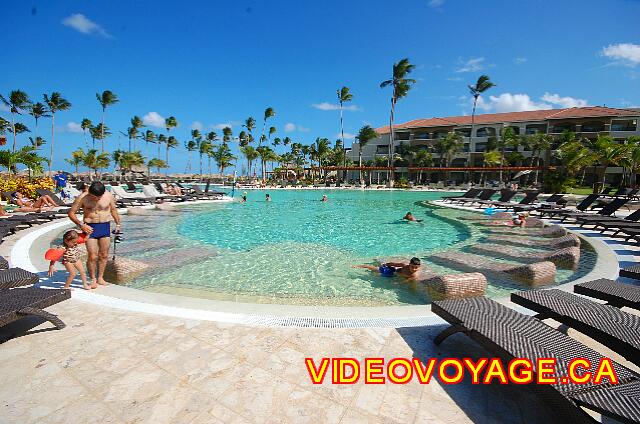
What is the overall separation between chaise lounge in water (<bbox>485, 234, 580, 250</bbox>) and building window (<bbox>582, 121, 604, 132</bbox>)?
50.0 m

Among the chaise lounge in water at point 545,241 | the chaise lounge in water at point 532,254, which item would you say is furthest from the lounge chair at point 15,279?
the chaise lounge in water at point 545,241

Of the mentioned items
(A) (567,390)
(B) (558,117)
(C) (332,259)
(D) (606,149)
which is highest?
(B) (558,117)

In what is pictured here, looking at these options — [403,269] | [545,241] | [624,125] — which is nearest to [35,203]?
[403,269]

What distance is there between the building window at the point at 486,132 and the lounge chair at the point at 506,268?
2074 inches

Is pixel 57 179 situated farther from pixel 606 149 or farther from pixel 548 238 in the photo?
pixel 606 149

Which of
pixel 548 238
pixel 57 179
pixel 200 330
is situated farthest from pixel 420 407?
pixel 57 179

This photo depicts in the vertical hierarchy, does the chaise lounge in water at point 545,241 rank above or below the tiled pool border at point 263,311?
above

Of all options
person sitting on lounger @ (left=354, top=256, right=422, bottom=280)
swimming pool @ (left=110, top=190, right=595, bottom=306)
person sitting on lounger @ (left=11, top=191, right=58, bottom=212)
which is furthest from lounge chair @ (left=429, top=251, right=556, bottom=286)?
person sitting on lounger @ (left=11, top=191, right=58, bottom=212)

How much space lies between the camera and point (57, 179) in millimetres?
19297

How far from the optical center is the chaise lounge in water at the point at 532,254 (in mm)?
6973

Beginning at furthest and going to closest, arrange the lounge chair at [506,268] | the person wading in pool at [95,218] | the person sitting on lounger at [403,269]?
the person sitting on lounger at [403,269], the lounge chair at [506,268], the person wading in pool at [95,218]

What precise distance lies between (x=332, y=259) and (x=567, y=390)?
21.3ft

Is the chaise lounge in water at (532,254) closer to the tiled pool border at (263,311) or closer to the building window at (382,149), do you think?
the tiled pool border at (263,311)

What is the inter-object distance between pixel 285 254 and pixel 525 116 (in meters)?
58.5
